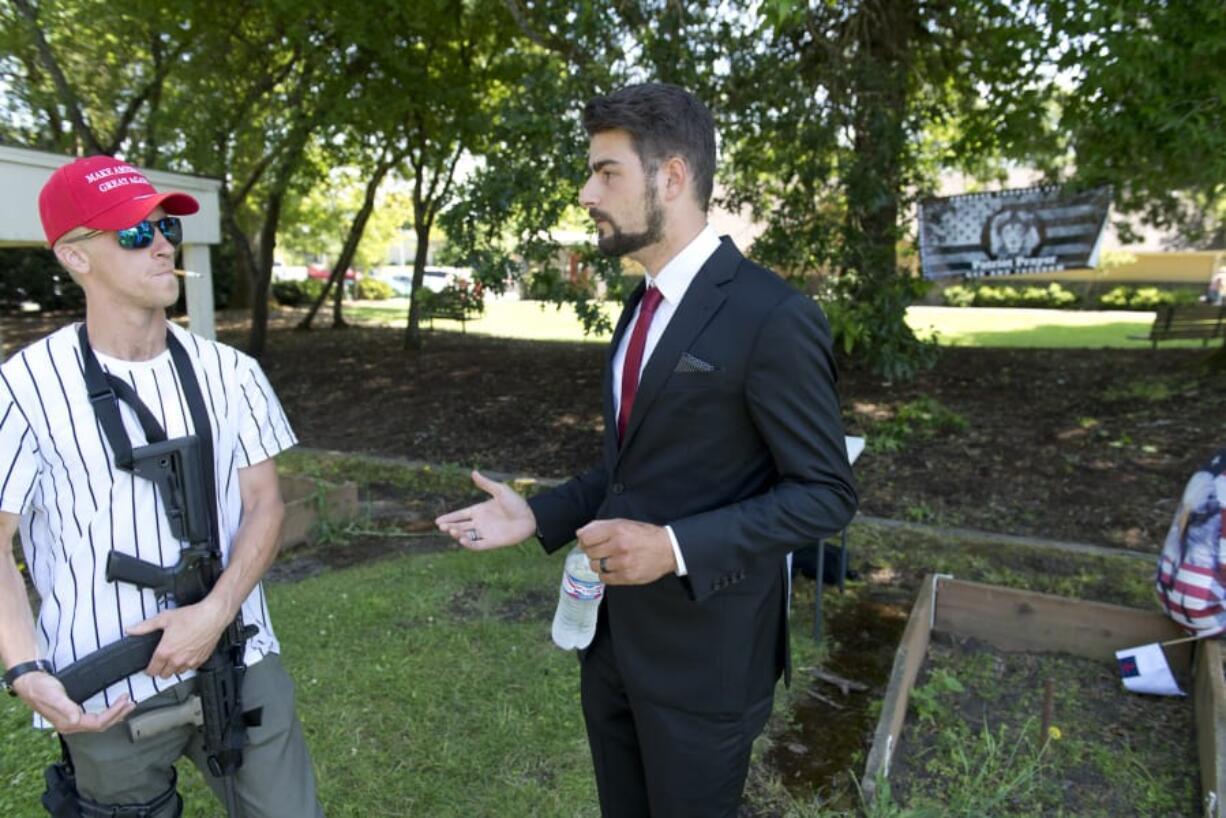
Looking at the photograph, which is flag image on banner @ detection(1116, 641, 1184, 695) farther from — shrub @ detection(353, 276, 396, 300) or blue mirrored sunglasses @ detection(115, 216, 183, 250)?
shrub @ detection(353, 276, 396, 300)

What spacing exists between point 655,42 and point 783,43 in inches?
74.2

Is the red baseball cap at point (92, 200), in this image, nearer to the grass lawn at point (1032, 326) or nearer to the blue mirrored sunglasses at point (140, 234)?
the blue mirrored sunglasses at point (140, 234)

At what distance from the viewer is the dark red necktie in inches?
78.5

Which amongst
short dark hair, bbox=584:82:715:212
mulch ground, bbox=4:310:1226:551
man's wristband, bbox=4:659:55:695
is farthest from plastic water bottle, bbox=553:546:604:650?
mulch ground, bbox=4:310:1226:551

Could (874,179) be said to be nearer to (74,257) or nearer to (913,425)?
(913,425)

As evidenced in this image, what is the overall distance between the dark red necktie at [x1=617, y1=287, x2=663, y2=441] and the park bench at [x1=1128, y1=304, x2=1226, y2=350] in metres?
14.5

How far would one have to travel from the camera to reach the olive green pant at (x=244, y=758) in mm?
2057

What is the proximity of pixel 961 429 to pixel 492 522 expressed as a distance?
23.5 ft

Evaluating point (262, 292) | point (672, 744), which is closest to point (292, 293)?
point (262, 292)

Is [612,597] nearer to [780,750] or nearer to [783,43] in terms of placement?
[780,750]

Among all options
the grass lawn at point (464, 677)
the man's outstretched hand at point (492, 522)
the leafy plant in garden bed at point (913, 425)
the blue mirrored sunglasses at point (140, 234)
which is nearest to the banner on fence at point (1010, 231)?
the leafy plant in garden bed at point (913, 425)

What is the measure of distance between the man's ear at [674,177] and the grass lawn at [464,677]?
2344mm

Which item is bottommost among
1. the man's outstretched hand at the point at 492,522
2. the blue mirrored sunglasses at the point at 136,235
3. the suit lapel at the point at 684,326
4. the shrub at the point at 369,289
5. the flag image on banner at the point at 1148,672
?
the shrub at the point at 369,289

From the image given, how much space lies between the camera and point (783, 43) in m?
7.63
